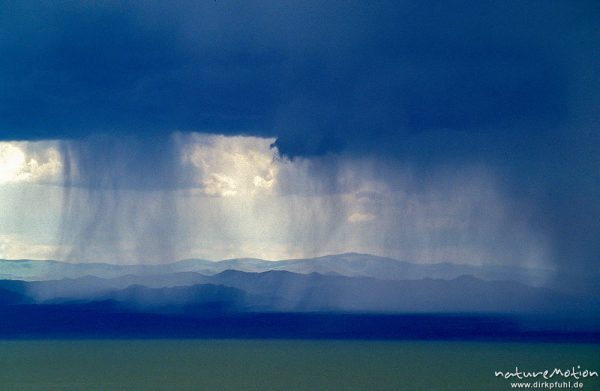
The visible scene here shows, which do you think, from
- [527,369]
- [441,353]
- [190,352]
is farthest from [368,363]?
[190,352]

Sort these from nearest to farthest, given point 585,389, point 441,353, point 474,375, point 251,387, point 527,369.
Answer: point 585,389 → point 251,387 → point 474,375 → point 527,369 → point 441,353

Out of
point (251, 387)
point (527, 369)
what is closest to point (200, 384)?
point (251, 387)

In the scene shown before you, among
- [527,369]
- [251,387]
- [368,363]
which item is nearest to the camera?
[251,387]

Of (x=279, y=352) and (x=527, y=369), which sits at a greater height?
(x=279, y=352)

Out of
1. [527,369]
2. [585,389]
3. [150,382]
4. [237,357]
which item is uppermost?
[237,357]

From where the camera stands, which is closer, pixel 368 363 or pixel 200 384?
pixel 200 384

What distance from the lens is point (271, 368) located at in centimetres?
5341

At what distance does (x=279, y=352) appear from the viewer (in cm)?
7325

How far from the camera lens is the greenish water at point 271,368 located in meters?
43.1

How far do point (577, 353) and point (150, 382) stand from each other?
1355 inches

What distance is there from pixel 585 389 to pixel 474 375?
10560 mm

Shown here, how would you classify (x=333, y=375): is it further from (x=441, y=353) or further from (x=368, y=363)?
(x=441, y=353)

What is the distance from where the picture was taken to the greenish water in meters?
43.1

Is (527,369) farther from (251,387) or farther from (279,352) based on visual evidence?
(279,352)
